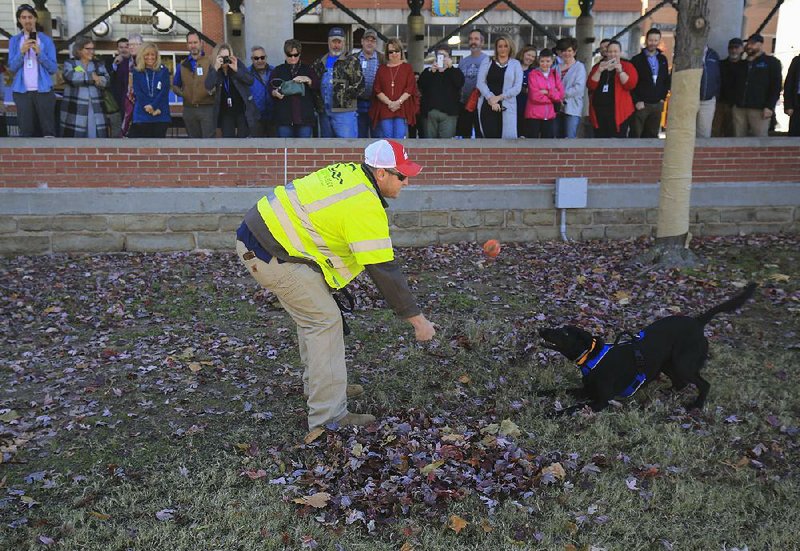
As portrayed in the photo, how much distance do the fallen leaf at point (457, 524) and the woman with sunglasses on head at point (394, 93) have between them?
6823mm

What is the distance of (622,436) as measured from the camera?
504cm

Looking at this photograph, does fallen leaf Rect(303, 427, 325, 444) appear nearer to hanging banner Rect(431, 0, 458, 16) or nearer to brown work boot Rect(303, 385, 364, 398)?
brown work boot Rect(303, 385, 364, 398)

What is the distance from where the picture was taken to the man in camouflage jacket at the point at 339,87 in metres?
9.82

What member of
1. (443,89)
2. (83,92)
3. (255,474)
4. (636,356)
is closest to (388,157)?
(255,474)

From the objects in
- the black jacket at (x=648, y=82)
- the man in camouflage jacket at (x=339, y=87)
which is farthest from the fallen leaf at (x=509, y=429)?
the black jacket at (x=648, y=82)

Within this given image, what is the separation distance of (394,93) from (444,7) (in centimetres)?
1709

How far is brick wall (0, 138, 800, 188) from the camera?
9289mm

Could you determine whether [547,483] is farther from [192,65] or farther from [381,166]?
[192,65]

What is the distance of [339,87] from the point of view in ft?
32.5

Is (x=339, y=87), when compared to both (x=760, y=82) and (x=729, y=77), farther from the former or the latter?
(x=760, y=82)

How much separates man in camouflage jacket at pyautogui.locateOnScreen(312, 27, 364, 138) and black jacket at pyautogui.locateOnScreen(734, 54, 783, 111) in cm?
562

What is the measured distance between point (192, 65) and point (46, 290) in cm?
362

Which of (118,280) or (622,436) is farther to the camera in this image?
(118,280)

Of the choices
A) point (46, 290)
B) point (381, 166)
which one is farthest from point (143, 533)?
point (46, 290)
